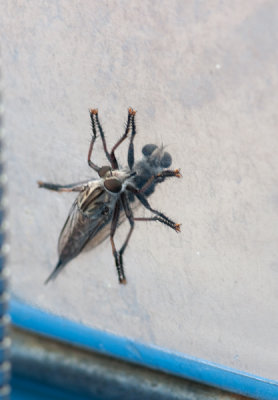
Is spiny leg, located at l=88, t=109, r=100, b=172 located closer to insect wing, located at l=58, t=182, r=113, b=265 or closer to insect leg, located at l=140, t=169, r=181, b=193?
insect wing, located at l=58, t=182, r=113, b=265

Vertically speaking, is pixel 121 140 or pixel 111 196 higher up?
Result: pixel 121 140

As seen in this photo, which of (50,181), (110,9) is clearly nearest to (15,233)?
(50,181)

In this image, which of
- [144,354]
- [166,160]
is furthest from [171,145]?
[144,354]

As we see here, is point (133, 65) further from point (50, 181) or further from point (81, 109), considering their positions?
point (50, 181)

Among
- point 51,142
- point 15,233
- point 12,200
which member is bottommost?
point 15,233

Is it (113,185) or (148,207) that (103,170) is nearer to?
(113,185)
